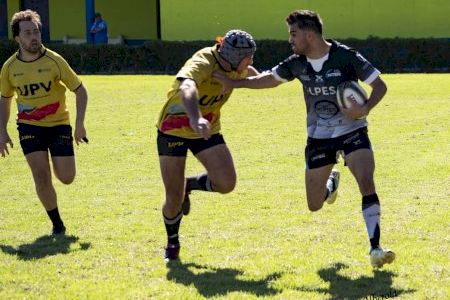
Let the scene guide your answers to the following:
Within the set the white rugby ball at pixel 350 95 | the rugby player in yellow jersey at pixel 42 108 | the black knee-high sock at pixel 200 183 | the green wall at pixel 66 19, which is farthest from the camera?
the green wall at pixel 66 19

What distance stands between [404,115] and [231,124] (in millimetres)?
3672

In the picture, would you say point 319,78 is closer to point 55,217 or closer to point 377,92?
point 377,92

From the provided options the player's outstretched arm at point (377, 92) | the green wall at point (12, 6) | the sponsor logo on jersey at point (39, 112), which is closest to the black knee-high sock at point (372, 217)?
the player's outstretched arm at point (377, 92)

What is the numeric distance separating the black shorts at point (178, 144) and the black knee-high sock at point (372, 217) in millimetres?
1375

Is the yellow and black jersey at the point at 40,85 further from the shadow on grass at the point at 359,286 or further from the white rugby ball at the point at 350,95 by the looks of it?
the shadow on grass at the point at 359,286

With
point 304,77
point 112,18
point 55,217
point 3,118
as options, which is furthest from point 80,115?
point 112,18

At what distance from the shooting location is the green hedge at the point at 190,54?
105 ft

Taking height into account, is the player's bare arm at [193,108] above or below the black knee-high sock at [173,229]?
above

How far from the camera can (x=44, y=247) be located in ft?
27.7

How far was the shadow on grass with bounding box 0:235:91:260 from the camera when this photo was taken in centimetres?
812

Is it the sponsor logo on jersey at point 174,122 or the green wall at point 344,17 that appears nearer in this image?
the sponsor logo on jersey at point 174,122

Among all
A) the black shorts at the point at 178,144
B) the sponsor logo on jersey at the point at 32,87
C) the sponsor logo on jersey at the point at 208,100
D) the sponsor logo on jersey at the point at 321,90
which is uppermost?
the sponsor logo on jersey at the point at 321,90

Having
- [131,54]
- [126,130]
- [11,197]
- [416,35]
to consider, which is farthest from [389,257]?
[416,35]

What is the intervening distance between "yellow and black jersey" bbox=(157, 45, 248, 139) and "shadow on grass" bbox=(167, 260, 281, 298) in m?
1.09
